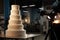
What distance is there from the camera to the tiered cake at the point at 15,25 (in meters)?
2.05

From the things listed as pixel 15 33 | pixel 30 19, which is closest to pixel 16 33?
pixel 15 33

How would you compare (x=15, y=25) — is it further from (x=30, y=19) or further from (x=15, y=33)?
(x=30, y=19)

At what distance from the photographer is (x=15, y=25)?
6.81 feet

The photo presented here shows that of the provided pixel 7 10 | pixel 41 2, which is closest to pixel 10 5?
pixel 7 10

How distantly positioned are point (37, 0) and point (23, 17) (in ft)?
0.71

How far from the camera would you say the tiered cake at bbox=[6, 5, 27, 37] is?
2053mm

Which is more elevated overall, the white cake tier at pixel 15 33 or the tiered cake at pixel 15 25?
the tiered cake at pixel 15 25

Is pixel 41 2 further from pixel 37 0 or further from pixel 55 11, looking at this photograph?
pixel 55 11

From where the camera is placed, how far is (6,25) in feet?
6.95

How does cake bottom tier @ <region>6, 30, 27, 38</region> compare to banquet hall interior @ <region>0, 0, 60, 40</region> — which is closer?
banquet hall interior @ <region>0, 0, 60, 40</region>

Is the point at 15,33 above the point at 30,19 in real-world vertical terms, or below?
below

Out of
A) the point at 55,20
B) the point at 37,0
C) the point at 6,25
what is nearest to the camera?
the point at 55,20

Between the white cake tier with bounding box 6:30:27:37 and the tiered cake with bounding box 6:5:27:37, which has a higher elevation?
the tiered cake with bounding box 6:5:27:37

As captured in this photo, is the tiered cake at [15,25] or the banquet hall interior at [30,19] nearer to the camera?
the banquet hall interior at [30,19]
